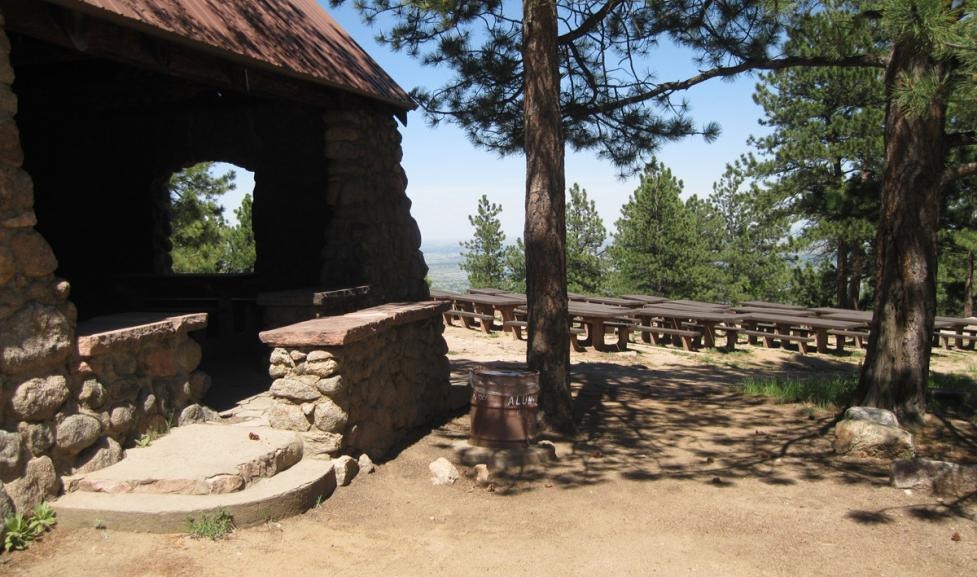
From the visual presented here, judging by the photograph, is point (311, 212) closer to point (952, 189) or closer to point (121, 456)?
point (121, 456)

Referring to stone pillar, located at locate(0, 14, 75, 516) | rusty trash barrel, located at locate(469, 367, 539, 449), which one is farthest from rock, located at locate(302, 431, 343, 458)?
stone pillar, located at locate(0, 14, 75, 516)

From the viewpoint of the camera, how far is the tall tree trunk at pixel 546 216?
6.37 meters

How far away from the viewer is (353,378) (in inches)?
201

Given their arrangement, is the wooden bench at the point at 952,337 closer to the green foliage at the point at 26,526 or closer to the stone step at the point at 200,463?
the stone step at the point at 200,463

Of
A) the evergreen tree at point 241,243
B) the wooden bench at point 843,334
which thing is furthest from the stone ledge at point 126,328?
the evergreen tree at point 241,243

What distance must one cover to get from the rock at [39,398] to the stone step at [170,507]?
1.41ft

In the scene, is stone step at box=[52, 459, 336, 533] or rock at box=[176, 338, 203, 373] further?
rock at box=[176, 338, 203, 373]

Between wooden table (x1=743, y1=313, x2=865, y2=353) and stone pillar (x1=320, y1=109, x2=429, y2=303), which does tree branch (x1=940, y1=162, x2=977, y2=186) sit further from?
wooden table (x1=743, y1=313, x2=865, y2=353)

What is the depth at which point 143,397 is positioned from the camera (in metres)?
4.33

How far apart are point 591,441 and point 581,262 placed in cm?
2031

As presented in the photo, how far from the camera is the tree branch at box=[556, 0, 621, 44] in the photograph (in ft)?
24.1

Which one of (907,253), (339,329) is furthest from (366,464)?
(907,253)

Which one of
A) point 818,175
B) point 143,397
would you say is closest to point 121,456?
point 143,397

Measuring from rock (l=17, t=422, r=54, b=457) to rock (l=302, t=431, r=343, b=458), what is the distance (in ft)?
4.92
